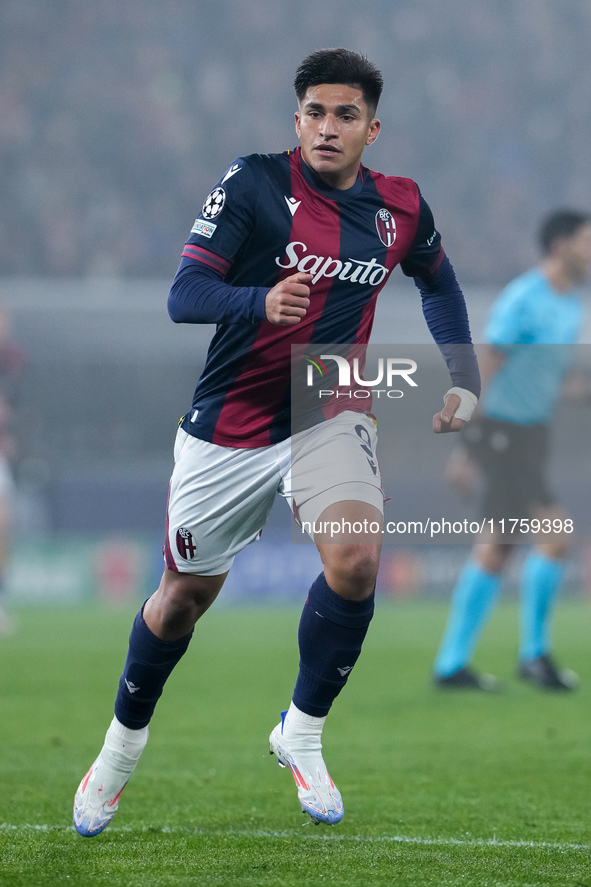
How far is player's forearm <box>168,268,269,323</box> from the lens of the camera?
94.6 inches

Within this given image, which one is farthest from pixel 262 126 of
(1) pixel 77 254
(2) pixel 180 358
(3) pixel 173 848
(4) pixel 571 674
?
(3) pixel 173 848

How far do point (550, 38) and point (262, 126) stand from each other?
18.3 feet

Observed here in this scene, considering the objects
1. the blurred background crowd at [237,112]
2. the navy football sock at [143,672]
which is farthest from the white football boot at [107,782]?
the blurred background crowd at [237,112]

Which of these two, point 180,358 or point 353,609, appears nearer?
point 353,609

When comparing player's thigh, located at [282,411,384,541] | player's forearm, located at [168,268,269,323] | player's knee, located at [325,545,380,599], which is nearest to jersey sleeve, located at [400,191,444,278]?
player's thigh, located at [282,411,384,541]

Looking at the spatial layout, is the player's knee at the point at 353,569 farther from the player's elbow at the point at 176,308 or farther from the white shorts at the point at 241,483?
the player's elbow at the point at 176,308

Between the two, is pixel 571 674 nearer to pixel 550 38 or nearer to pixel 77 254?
pixel 77 254

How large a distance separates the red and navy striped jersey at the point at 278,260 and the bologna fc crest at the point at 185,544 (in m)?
0.23

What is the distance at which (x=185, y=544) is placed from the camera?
2.76m

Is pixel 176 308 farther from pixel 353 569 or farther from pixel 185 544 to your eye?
pixel 353 569

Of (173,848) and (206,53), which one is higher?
(206,53)

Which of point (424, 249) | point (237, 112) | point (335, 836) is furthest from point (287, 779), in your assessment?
point (237, 112)

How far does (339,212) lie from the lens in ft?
9.05

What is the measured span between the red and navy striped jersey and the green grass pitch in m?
0.98
